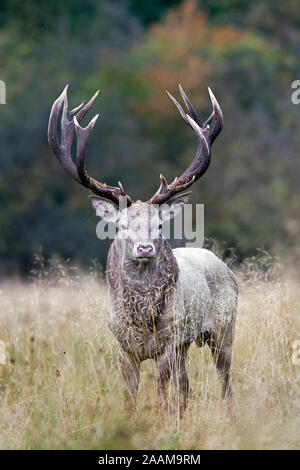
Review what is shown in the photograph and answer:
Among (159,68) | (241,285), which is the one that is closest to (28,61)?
(159,68)

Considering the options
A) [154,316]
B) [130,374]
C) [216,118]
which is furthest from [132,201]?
[130,374]

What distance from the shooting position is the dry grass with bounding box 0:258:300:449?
6.20 metres

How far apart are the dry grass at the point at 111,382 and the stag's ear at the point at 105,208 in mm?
883

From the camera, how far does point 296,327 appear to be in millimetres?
7820

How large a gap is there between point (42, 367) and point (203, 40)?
28055 mm

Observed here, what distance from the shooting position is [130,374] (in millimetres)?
7016

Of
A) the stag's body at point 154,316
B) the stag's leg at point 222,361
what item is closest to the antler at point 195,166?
the stag's body at point 154,316

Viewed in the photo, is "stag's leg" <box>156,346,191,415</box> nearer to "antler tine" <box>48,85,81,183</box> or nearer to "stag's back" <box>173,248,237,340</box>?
"stag's back" <box>173,248,237,340</box>

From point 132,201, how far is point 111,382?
1.39m

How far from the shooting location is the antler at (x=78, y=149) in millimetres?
7227

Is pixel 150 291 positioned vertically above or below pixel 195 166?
below

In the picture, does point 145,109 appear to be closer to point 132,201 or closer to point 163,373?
point 132,201

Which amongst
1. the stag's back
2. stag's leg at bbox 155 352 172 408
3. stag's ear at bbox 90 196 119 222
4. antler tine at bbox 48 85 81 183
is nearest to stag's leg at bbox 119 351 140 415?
stag's leg at bbox 155 352 172 408

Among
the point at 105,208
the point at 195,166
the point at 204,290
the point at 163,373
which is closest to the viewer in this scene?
the point at 163,373
